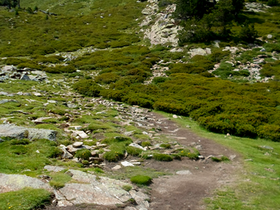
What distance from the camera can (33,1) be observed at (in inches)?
4264

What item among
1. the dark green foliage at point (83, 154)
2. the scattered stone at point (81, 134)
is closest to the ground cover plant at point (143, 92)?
the dark green foliage at point (83, 154)

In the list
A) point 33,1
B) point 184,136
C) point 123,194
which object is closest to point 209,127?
point 184,136

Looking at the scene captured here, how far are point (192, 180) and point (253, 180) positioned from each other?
2.69 metres

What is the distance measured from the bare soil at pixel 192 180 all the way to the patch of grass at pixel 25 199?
362mm

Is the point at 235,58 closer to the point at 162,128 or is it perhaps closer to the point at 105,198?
the point at 162,128

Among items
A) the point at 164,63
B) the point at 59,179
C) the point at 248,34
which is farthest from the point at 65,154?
the point at 248,34

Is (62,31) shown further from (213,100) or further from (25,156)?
(25,156)

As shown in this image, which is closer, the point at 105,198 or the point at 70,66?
the point at 105,198

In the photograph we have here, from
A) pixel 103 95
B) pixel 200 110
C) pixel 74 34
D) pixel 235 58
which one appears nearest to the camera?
pixel 200 110

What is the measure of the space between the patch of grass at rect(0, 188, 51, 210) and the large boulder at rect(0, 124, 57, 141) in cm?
482

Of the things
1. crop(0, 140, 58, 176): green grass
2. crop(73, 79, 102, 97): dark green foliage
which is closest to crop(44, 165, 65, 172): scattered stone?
crop(0, 140, 58, 176): green grass

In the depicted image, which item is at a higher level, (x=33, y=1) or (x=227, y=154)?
(x=33, y=1)

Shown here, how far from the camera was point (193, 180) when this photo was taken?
996cm

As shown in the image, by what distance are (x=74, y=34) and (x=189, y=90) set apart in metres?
44.5
